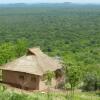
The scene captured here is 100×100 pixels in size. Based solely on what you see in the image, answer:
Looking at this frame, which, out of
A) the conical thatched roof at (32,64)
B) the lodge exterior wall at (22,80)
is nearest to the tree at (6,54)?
the lodge exterior wall at (22,80)

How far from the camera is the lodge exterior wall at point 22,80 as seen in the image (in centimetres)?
3309

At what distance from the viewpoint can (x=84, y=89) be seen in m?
34.6

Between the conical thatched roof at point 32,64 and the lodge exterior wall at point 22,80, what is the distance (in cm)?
44

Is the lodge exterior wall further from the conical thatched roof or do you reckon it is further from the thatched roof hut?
the conical thatched roof

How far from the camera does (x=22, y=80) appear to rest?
33.8 meters

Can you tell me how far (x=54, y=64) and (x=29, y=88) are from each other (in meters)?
3.73

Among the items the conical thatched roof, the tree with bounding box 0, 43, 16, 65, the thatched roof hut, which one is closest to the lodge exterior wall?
the thatched roof hut

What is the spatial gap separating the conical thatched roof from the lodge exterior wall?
44 centimetres

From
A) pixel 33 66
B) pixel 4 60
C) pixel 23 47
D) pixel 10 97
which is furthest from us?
pixel 23 47

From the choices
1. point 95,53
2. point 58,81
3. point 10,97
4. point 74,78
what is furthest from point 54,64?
point 95,53

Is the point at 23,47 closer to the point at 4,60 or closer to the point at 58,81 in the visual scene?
the point at 4,60

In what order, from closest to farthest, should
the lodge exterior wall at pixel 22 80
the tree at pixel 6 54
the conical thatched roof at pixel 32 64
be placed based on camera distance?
the conical thatched roof at pixel 32 64 < the lodge exterior wall at pixel 22 80 < the tree at pixel 6 54

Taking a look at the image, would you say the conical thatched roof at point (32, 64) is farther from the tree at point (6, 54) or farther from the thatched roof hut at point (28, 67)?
the tree at point (6, 54)

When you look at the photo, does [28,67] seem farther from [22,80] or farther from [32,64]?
[22,80]
